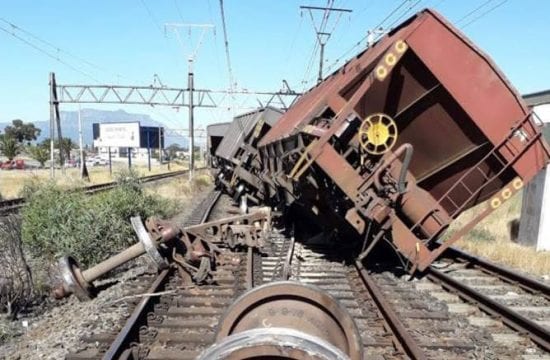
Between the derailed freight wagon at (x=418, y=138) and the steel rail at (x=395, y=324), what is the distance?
928 mm

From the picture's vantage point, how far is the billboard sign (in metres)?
52.4

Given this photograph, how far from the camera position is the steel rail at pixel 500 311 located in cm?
534

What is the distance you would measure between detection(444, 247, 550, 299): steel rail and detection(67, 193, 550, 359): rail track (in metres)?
0.02

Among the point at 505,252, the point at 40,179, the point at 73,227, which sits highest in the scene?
the point at 40,179

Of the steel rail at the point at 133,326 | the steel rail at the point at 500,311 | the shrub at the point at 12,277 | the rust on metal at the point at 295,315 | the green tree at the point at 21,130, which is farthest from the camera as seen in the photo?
the green tree at the point at 21,130

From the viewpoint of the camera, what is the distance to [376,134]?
7.32 meters

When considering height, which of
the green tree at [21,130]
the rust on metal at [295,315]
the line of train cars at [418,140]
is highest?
the green tree at [21,130]

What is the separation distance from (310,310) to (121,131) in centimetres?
5305

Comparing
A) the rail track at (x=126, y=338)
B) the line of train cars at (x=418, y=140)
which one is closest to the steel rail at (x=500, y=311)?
the line of train cars at (x=418, y=140)

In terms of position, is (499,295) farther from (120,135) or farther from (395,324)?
(120,135)

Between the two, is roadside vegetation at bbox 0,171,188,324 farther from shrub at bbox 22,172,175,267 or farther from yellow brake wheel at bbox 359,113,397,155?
yellow brake wheel at bbox 359,113,397,155

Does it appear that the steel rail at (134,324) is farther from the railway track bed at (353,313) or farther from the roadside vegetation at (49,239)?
the roadside vegetation at (49,239)

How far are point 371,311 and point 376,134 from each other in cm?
257

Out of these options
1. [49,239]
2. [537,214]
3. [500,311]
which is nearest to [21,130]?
[49,239]
